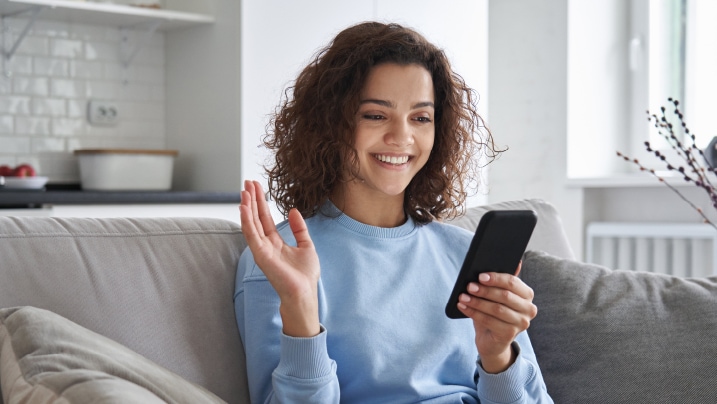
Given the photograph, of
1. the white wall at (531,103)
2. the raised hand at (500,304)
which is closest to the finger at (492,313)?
the raised hand at (500,304)

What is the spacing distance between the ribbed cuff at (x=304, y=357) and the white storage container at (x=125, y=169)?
230 centimetres

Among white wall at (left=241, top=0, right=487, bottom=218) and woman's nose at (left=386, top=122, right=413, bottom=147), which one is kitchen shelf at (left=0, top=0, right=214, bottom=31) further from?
woman's nose at (left=386, top=122, right=413, bottom=147)

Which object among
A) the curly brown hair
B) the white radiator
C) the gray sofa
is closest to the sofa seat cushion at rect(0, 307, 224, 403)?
the gray sofa

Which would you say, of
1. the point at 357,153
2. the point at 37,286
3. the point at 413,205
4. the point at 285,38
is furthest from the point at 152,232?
the point at 285,38

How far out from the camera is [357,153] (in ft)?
5.09

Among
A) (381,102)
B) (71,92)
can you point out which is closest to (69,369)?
(381,102)

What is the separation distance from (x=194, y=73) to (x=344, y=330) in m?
2.56

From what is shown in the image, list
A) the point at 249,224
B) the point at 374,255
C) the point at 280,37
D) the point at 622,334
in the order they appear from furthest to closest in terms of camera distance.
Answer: the point at 280,37
the point at 622,334
the point at 374,255
the point at 249,224

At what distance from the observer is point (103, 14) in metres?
3.54

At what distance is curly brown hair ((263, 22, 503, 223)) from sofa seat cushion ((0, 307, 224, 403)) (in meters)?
0.48

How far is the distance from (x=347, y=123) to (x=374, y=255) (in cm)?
23

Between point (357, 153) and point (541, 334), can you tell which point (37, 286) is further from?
point (541, 334)

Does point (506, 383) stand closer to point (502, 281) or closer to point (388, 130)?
point (502, 281)

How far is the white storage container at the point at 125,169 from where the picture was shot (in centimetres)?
341
